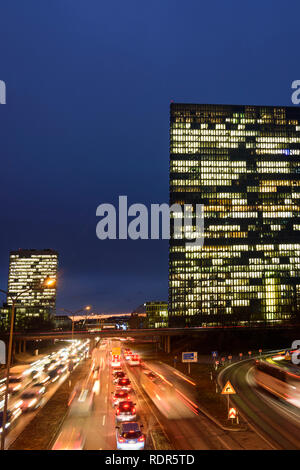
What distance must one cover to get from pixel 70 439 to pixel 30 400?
1596 centimetres

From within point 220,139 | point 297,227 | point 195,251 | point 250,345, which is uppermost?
point 220,139

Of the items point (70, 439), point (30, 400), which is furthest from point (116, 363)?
point (70, 439)

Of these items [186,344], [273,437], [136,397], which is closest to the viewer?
[273,437]

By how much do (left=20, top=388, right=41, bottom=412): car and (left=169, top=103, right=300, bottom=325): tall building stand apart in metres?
152

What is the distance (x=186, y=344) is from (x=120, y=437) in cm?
10200

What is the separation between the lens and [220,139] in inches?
7810

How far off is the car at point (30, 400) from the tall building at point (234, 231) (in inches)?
5974

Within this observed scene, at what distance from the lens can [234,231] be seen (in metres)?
192

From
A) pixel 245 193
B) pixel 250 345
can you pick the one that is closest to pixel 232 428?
pixel 250 345

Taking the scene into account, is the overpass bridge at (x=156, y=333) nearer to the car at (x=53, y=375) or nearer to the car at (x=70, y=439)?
the car at (x=53, y=375)

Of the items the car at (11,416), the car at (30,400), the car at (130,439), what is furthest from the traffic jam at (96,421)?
the car at (11,416)

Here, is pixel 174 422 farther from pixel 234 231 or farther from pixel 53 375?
pixel 234 231

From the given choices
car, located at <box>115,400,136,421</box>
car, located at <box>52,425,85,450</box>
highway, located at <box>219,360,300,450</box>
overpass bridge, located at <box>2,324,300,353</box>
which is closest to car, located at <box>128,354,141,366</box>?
overpass bridge, located at <box>2,324,300,353</box>
